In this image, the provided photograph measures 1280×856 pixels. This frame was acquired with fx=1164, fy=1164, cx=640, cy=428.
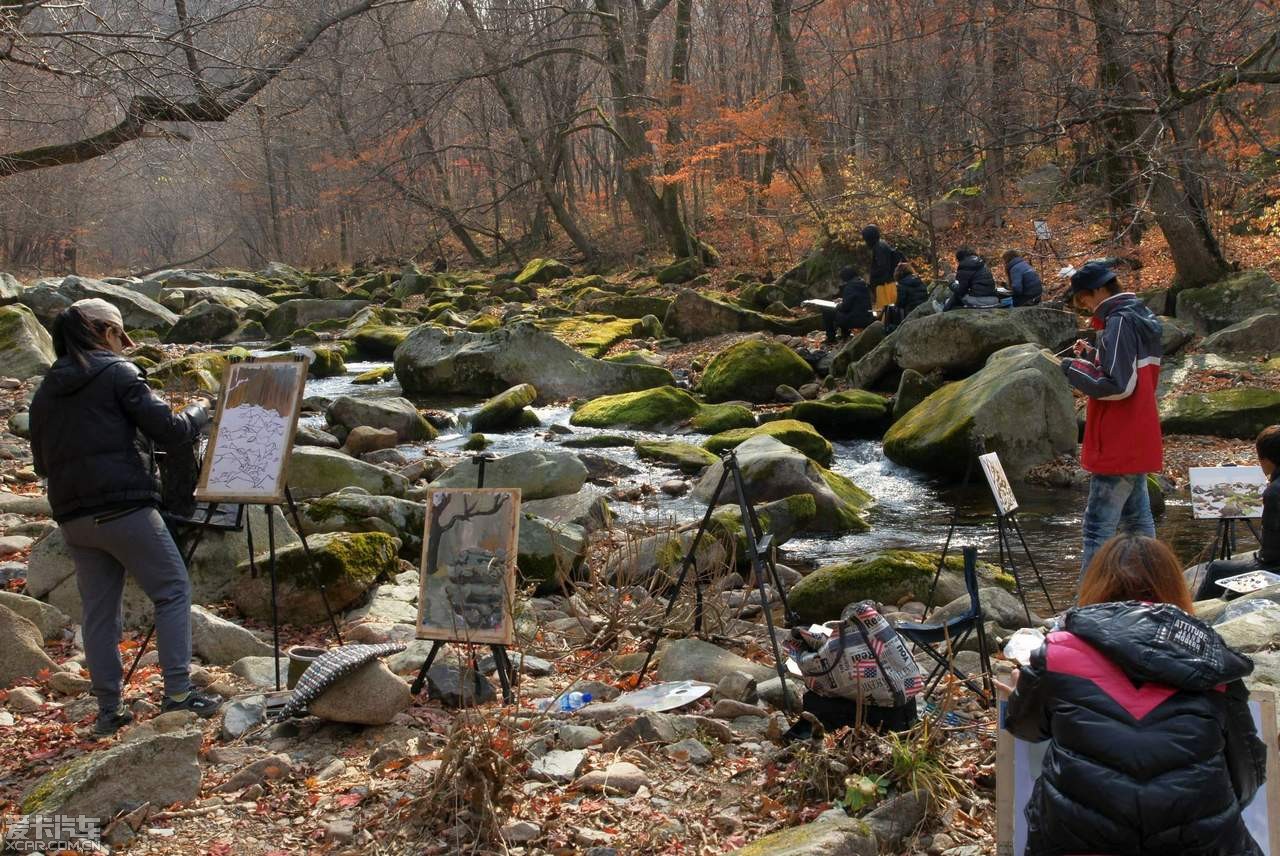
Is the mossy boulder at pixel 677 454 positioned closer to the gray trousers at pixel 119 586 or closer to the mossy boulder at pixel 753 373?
the mossy boulder at pixel 753 373

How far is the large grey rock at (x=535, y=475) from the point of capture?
34.4ft

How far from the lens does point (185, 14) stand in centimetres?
991

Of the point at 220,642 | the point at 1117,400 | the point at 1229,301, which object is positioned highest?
the point at 1229,301

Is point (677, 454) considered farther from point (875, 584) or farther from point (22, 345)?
point (22, 345)

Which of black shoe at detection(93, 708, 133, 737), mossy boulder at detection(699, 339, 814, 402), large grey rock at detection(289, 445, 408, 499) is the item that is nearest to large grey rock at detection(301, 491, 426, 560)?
large grey rock at detection(289, 445, 408, 499)

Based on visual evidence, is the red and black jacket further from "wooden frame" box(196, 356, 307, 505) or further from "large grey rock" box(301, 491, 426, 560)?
"large grey rock" box(301, 491, 426, 560)

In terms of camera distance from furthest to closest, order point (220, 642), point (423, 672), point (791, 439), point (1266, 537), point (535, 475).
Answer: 1. point (791, 439)
2. point (535, 475)
3. point (1266, 537)
4. point (220, 642)
5. point (423, 672)

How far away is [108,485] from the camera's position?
15.9 feet

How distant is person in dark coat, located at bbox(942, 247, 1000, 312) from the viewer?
15648 mm

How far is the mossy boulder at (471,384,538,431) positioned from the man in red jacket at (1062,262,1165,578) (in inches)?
398

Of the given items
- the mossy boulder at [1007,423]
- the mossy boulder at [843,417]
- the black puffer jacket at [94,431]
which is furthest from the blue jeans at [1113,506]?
the mossy boulder at [843,417]

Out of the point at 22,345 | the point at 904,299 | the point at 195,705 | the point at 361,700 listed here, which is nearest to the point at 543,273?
the point at 904,299

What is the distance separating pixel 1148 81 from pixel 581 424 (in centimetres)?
794

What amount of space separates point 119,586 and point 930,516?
7.80 m
